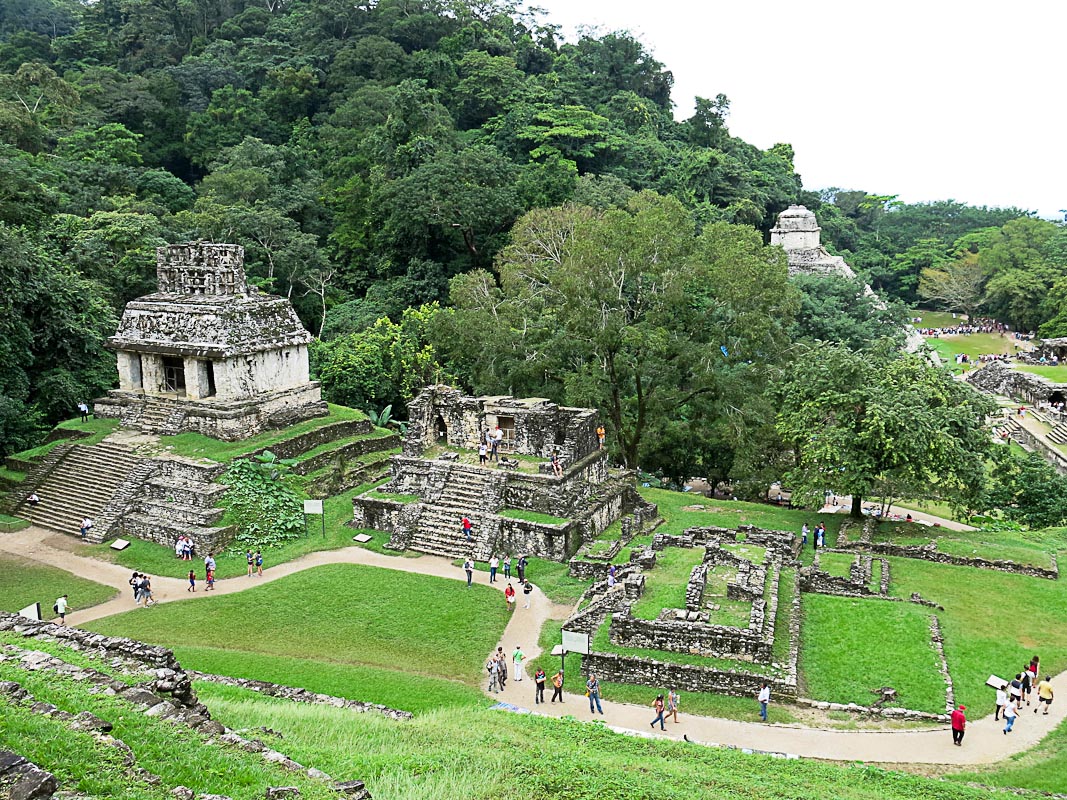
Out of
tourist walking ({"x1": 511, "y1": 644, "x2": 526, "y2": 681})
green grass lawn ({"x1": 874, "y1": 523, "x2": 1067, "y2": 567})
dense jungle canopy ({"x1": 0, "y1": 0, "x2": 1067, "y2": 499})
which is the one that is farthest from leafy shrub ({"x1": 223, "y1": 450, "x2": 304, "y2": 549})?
green grass lawn ({"x1": 874, "y1": 523, "x2": 1067, "y2": 567})

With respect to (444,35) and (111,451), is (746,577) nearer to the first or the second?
(111,451)

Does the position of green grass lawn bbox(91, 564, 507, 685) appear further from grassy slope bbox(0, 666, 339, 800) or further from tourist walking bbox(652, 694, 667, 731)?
grassy slope bbox(0, 666, 339, 800)

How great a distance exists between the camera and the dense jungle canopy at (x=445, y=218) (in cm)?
2697

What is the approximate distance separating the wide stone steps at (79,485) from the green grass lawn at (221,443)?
1137 mm

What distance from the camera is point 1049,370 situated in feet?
155

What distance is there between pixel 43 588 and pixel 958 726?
1759 cm

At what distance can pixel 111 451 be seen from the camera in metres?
23.7

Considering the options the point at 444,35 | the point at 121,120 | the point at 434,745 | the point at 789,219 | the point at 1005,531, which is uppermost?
the point at 444,35

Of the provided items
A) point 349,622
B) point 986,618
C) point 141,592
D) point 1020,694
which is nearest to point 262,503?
point 141,592

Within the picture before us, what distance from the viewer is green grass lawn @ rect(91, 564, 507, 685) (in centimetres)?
1566

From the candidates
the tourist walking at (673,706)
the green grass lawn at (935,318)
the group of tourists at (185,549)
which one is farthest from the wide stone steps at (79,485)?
the green grass lawn at (935,318)

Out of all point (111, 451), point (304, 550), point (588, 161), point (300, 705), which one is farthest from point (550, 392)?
point (588, 161)

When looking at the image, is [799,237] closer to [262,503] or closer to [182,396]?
[182,396]

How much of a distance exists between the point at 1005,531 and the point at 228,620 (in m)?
19.6
